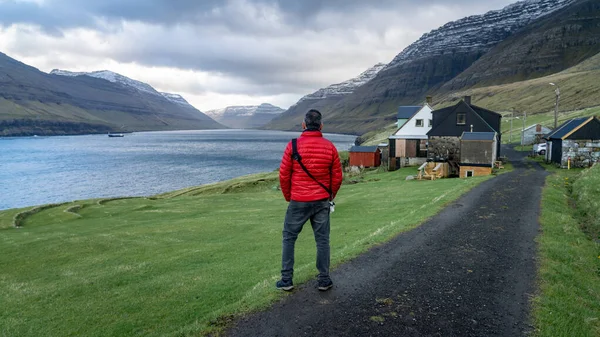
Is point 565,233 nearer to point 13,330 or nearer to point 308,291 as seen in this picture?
point 308,291

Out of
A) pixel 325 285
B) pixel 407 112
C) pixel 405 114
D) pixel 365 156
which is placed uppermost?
pixel 407 112

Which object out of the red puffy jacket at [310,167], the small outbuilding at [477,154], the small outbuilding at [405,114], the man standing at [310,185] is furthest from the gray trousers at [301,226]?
the small outbuilding at [405,114]

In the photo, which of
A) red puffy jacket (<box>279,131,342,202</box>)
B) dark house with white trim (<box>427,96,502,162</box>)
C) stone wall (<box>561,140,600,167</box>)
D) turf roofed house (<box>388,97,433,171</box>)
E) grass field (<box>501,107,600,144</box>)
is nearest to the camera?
red puffy jacket (<box>279,131,342,202</box>)

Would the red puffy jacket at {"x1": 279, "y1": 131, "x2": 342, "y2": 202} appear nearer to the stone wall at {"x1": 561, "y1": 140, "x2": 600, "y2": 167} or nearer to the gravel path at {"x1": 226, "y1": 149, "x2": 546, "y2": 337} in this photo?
the gravel path at {"x1": 226, "y1": 149, "x2": 546, "y2": 337}

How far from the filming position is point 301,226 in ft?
30.3

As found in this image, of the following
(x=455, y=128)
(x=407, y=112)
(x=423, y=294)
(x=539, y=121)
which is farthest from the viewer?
(x=539, y=121)

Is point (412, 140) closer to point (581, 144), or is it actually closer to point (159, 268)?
point (581, 144)

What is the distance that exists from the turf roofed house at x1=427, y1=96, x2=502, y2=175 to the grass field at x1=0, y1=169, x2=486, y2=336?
102ft

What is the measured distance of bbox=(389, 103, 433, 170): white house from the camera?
2731 inches

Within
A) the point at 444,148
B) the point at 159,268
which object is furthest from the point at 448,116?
the point at 159,268

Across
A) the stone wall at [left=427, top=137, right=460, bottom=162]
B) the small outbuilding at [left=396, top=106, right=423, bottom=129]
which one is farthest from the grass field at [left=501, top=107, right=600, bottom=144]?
the stone wall at [left=427, top=137, right=460, bottom=162]

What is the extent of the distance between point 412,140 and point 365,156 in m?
13.2

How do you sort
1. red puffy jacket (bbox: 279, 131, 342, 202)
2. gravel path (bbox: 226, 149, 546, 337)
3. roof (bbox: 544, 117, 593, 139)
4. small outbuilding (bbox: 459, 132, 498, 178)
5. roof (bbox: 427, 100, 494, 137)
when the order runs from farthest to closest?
roof (bbox: 427, 100, 494, 137)
small outbuilding (bbox: 459, 132, 498, 178)
roof (bbox: 544, 117, 593, 139)
red puffy jacket (bbox: 279, 131, 342, 202)
gravel path (bbox: 226, 149, 546, 337)

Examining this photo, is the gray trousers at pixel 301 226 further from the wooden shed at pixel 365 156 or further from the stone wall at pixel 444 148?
the wooden shed at pixel 365 156
